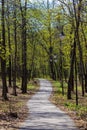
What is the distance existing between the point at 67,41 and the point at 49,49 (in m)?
25.6

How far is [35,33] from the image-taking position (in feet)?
184

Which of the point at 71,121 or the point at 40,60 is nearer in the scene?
the point at 71,121

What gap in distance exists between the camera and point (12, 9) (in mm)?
35438

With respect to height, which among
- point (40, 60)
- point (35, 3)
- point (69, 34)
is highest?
point (35, 3)

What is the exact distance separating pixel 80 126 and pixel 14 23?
73.4 ft

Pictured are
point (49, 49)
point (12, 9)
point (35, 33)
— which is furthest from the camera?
point (49, 49)

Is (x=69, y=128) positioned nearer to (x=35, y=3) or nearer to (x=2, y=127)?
(x=2, y=127)

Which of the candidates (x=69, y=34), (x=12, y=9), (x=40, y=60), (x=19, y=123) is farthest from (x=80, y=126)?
(x=40, y=60)

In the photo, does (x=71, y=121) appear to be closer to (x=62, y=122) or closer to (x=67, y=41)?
(x=62, y=122)

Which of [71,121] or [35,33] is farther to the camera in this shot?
[35,33]

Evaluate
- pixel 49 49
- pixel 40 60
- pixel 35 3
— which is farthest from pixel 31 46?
pixel 35 3

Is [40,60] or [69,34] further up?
[69,34]

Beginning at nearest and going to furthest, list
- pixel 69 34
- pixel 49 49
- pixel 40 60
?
1. pixel 69 34
2. pixel 49 49
3. pixel 40 60

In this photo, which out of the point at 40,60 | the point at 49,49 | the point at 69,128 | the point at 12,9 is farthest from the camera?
the point at 40,60
